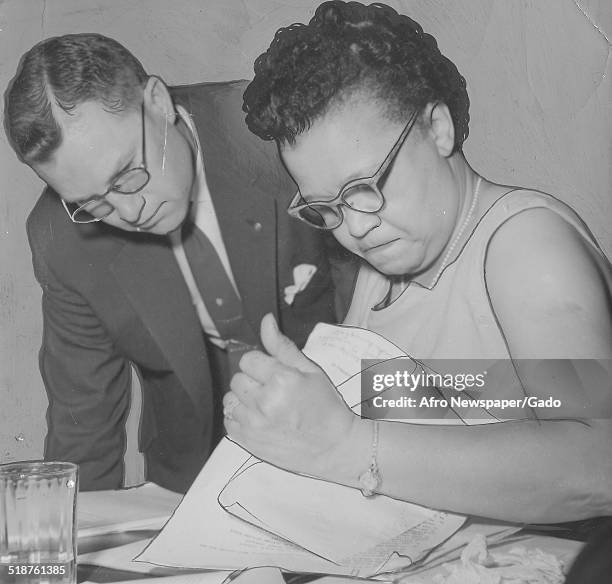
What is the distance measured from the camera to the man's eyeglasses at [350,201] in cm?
136

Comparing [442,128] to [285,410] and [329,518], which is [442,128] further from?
[329,518]

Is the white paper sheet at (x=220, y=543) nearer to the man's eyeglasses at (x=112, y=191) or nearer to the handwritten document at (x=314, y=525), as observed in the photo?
the handwritten document at (x=314, y=525)

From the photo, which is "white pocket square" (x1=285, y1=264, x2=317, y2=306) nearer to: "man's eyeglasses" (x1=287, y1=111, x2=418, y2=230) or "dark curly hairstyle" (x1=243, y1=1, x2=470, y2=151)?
"man's eyeglasses" (x1=287, y1=111, x2=418, y2=230)

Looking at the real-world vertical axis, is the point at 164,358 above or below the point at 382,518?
above

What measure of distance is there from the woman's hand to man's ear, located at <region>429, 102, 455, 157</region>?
1.17ft

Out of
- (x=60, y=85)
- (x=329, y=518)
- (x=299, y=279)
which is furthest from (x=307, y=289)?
(x=60, y=85)

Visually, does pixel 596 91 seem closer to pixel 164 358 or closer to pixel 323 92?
pixel 323 92

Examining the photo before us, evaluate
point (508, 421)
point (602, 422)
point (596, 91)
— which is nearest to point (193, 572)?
point (508, 421)

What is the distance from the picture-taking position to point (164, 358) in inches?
57.1

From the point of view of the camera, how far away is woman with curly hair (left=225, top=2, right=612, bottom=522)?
1.35 meters

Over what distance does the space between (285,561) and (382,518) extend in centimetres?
16

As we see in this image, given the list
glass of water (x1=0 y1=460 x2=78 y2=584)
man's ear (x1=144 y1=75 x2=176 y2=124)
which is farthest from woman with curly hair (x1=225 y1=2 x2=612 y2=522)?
glass of water (x1=0 y1=460 x2=78 y2=584)

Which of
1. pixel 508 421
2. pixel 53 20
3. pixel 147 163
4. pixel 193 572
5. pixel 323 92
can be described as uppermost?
pixel 53 20

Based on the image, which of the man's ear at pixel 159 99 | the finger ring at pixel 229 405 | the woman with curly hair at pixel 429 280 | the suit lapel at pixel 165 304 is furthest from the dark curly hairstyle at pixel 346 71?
the finger ring at pixel 229 405
